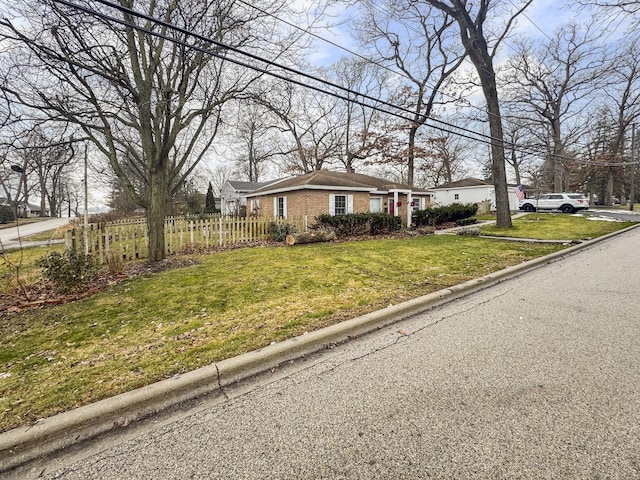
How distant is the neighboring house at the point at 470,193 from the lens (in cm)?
2981

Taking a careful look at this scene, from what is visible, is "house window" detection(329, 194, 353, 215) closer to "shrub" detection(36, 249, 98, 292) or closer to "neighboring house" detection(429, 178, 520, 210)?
"shrub" detection(36, 249, 98, 292)

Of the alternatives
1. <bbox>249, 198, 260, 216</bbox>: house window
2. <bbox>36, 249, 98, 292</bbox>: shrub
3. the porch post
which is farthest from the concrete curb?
<bbox>249, 198, 260, 216</bbox>: house window

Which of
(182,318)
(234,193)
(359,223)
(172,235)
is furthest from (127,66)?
(234,193)

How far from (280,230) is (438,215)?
9851 millimetres

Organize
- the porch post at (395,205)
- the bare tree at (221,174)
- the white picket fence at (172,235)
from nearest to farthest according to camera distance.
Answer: the white picket fence at (172,235)
the porch post at (395,205)
the bare tree at (221,174)

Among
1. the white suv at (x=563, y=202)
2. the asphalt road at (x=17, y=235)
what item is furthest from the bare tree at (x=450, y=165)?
the asphalt road at (x=17, y=235)

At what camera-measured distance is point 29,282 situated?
616 cm

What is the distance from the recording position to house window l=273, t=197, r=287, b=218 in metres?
16.8

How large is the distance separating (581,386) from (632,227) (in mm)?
17936

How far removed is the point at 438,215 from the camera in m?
16.9

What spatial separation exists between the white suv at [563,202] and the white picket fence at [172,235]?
2270 cm

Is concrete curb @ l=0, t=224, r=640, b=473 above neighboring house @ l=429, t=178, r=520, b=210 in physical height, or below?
below

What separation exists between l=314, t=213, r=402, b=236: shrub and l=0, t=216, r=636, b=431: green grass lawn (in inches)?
194

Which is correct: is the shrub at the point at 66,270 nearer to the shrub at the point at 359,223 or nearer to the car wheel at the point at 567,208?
the shrub at the point at 359,223
